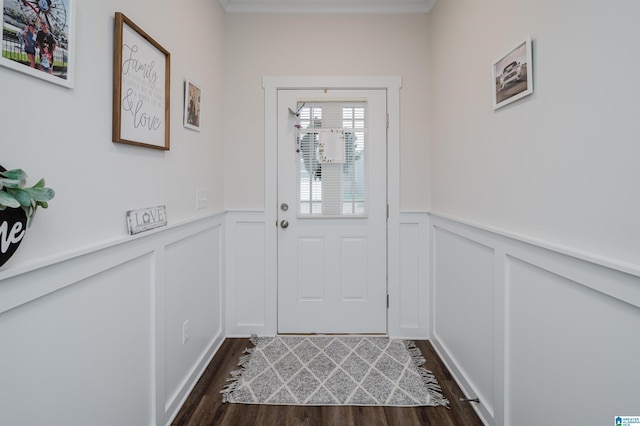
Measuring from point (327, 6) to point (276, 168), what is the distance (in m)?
1.30

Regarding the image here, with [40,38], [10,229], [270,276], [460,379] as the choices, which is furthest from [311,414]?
[40,38]

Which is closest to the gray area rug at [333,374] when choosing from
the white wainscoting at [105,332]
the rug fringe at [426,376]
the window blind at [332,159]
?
the rug fringe at [426,376]

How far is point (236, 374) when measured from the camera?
6.57 ft

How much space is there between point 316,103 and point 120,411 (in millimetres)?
2213

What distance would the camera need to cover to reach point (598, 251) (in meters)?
0.96

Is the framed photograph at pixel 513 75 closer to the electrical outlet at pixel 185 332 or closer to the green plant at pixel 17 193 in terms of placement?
the green plant at pixel 17 193

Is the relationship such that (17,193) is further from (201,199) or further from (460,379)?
(460,379)

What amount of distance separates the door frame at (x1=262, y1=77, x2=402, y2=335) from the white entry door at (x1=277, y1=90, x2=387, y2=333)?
0.04 metres

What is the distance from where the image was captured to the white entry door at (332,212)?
249cm

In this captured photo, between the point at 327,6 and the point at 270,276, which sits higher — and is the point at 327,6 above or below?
above

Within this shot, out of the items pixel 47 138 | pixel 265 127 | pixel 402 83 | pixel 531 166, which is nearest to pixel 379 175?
pixel 402 83

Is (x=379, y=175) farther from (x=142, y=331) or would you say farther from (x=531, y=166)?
(x=142, y=331)

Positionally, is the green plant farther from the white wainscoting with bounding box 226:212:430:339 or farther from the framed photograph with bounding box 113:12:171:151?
the white wainscoting with bounding box 226:212:430:339

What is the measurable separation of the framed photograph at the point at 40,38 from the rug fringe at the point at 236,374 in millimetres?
1689
